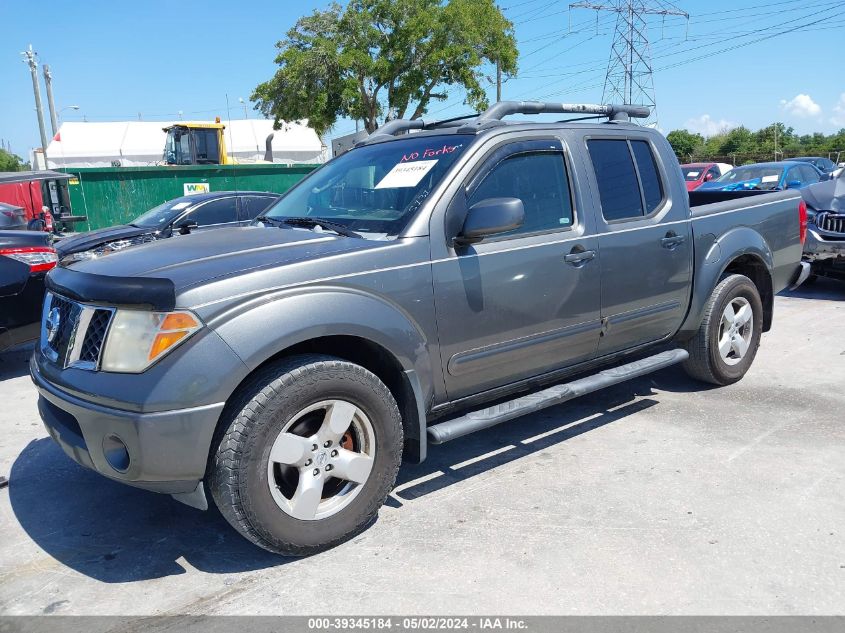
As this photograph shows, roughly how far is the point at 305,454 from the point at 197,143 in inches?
903

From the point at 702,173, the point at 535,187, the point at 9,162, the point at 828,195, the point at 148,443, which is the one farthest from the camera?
the point at 9,162

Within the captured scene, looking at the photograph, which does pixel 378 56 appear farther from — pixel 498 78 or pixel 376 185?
pixel 376 185

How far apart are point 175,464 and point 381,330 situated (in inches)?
40.2

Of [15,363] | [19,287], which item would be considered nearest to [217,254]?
[19,287]

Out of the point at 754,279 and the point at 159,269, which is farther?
the point at 754,279

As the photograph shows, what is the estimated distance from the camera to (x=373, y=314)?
3125 millimetres

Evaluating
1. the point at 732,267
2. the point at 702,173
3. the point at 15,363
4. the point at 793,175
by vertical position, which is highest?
the point at 702,173

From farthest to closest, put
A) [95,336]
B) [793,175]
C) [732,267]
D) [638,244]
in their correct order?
1. [793,175]
2. [732,267]
3. [638,244]
4. [95,336]

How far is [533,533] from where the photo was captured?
3.24m

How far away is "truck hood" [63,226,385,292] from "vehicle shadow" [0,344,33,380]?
3.79 metres

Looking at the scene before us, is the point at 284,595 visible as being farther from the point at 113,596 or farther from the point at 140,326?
the point at 140,326

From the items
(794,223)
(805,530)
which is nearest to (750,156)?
(794,223)

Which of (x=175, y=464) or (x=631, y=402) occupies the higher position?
(x=175, y=464)

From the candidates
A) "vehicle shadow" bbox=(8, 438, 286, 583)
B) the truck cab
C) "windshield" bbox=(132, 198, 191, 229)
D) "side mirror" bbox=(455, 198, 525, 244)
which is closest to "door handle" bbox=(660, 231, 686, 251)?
"side mirror" bbox=(455, 198, 525, 244)
